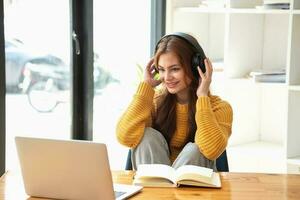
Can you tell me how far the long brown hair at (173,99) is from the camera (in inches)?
93.2

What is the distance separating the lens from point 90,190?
1.65m

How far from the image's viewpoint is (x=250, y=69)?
3.45 metres

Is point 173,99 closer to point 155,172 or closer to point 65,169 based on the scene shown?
point 155,172

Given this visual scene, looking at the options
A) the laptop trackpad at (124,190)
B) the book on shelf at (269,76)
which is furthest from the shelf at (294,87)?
the laptop trackpad at (124,190)

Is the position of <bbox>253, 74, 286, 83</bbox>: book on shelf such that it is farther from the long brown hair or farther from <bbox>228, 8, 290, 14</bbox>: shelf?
the long brown hair

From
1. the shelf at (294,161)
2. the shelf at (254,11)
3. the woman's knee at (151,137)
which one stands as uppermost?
the shelf at (254,11)

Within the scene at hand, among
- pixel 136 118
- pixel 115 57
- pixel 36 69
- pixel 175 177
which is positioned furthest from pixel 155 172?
pixel 115 57

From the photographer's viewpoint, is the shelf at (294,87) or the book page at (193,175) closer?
the book page at (193,175)

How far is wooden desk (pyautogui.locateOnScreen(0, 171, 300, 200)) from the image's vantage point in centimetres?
178

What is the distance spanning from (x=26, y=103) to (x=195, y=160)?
1.16 m

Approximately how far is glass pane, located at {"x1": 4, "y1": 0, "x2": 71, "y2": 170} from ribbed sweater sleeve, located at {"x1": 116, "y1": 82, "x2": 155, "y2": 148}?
619 mm

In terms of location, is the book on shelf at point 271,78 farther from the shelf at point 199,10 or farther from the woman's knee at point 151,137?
the woman's knee at point 151,137

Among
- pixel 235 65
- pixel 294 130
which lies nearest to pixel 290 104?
pixel 294 130

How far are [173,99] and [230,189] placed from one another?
71cm
